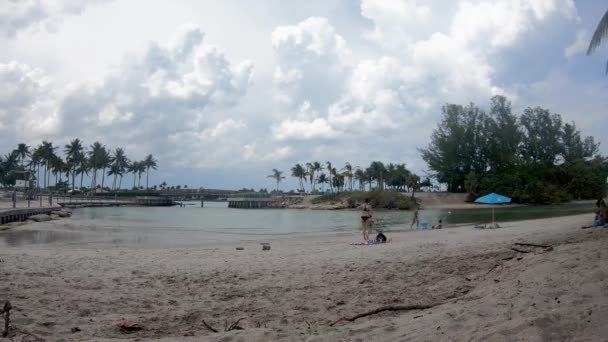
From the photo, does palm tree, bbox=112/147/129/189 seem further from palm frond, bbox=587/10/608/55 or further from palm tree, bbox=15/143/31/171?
palm frond, bbox=587/10/608/55

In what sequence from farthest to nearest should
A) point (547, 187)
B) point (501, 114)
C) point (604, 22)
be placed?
point (501, 114) → point (547, 187) → point (604, 22)

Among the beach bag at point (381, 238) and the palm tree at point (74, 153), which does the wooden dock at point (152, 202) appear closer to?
the palm tree at point (74, 153)

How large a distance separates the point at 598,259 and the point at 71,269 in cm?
1065

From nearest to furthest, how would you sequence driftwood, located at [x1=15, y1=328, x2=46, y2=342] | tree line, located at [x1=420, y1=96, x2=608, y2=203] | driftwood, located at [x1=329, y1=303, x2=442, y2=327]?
1. driftwood, located at [x1=15, y1=328, x2=46, y2=342]
2. driftwood, located at [x1=329, y1=303, x2=442, y2=327]
3. tree line, located at [x1=420, y1=96, x2=608, y2=203]

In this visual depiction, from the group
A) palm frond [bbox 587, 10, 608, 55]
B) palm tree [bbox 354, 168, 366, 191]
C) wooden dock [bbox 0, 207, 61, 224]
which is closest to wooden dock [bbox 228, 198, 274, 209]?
palm tree [bbox 354, 168, 366, 191]

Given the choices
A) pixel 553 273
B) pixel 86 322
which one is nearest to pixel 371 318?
pixel 553 273

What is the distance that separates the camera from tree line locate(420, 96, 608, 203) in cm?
8119

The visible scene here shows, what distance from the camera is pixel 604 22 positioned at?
1409 centimetres

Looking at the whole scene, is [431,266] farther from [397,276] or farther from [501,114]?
[501,114]

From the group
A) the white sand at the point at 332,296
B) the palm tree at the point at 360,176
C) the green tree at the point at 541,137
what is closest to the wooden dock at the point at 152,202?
the palm tree at the point at 360,176

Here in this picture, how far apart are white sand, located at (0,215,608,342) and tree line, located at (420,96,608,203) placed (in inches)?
3033

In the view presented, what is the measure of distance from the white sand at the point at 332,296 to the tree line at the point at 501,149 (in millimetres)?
77041

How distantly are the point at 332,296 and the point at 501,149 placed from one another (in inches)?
3354

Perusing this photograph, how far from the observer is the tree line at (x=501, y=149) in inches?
3196
